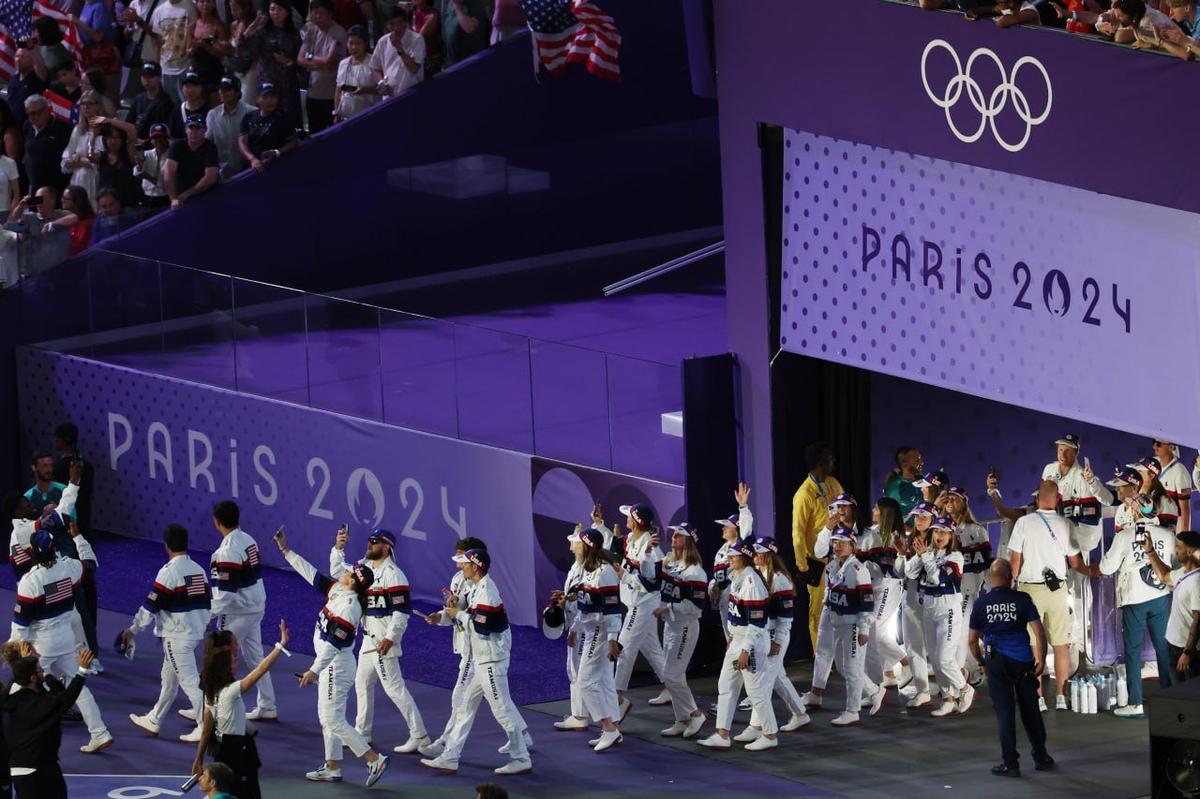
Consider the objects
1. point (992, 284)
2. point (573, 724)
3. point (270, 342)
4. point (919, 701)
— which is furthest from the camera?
point (270, 342)

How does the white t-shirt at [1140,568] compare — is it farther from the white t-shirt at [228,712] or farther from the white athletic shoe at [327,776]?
the white t-shirt at [228,712]

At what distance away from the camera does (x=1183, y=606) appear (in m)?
16.6

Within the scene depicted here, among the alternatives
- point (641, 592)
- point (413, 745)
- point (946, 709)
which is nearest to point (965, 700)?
point (946, 709)

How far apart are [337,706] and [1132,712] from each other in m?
6.03

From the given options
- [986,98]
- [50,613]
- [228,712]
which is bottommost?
[228,712]

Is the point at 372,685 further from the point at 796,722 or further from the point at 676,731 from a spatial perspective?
the point at 796,722

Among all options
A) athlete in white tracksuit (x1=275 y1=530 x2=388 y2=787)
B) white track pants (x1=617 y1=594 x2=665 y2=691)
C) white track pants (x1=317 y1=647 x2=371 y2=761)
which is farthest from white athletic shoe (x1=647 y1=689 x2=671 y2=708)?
white track pants (x1=317 y1=647 x2=371 y2=761)

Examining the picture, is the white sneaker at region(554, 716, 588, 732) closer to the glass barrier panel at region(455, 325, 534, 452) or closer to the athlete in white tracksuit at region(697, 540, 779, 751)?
the athlete in white tracksuit at region(697, 540, 779, 751)

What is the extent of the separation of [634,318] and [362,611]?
1045 cm

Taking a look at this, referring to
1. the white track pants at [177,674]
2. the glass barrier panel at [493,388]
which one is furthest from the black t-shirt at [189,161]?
the white track pants at [177,674]

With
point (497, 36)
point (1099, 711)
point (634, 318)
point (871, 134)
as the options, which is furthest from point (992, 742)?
point (497, 36)

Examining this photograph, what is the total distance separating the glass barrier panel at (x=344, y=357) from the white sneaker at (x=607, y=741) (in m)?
5.53

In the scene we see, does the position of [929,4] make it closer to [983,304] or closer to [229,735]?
[983,304]

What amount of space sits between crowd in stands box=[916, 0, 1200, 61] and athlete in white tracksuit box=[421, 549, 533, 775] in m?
5.31
